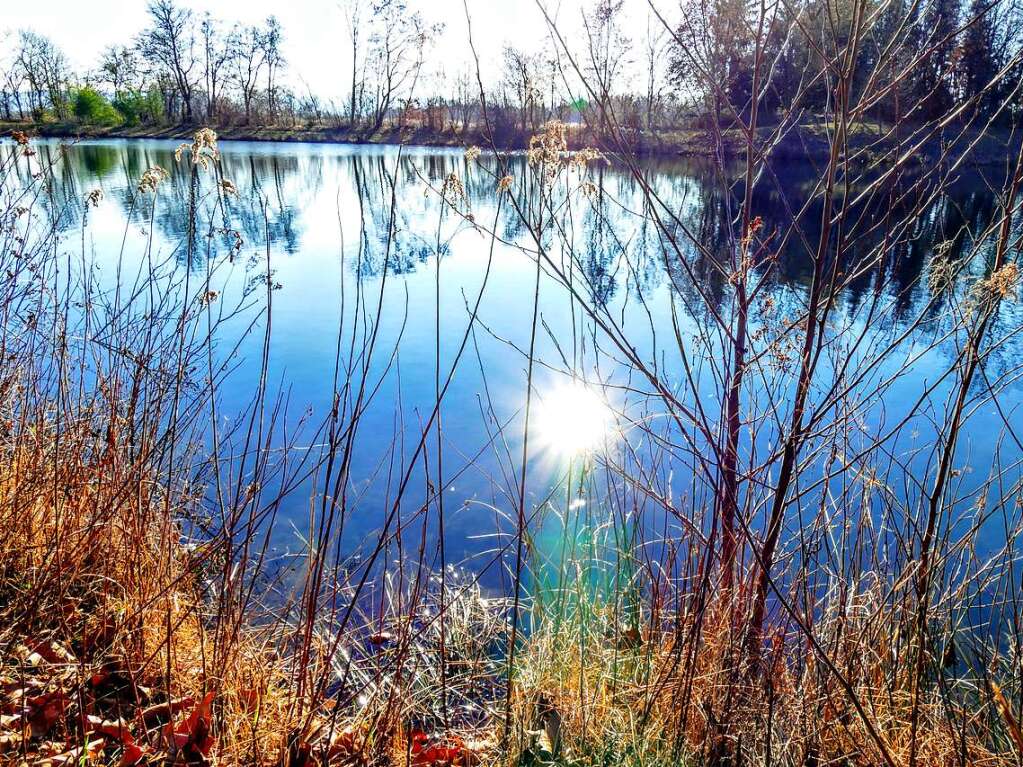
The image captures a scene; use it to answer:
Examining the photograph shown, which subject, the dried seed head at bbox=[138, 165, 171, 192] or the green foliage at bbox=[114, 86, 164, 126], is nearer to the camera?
the dried seed head at bbox=[138, 165, 171, 192]

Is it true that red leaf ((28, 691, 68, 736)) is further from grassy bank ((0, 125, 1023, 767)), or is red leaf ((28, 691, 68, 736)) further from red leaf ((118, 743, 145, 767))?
red leaf ((118, 743, 145, 767))

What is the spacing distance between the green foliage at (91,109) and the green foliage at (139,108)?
2.08 feet

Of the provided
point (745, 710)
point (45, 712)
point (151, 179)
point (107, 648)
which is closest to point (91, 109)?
point (151, 179)

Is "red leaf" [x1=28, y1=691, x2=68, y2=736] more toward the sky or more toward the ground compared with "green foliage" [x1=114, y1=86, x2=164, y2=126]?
more toward the ground

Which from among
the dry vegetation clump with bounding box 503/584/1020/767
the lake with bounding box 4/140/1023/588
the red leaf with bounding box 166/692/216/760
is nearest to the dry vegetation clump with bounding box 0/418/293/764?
the red leaf with bounding box 166/692/216/760

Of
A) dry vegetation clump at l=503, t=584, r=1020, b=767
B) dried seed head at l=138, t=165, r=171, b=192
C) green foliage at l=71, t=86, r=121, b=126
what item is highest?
green foliage at l=71, t=86, r=121, b=126

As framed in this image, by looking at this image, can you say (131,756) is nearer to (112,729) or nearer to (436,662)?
(112,729)

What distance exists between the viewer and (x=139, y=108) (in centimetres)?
4119

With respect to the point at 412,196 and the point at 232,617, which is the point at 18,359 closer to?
the point at 232,617

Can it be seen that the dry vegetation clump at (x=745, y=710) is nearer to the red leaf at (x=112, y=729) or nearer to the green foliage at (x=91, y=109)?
the red leaf at (x=112, y=729)

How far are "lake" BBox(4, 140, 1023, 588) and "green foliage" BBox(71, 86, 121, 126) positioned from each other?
3068cm

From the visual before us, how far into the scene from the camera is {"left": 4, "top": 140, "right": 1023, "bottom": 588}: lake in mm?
1897

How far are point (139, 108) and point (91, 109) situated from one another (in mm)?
2478

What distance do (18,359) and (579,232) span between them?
10.7 meters
